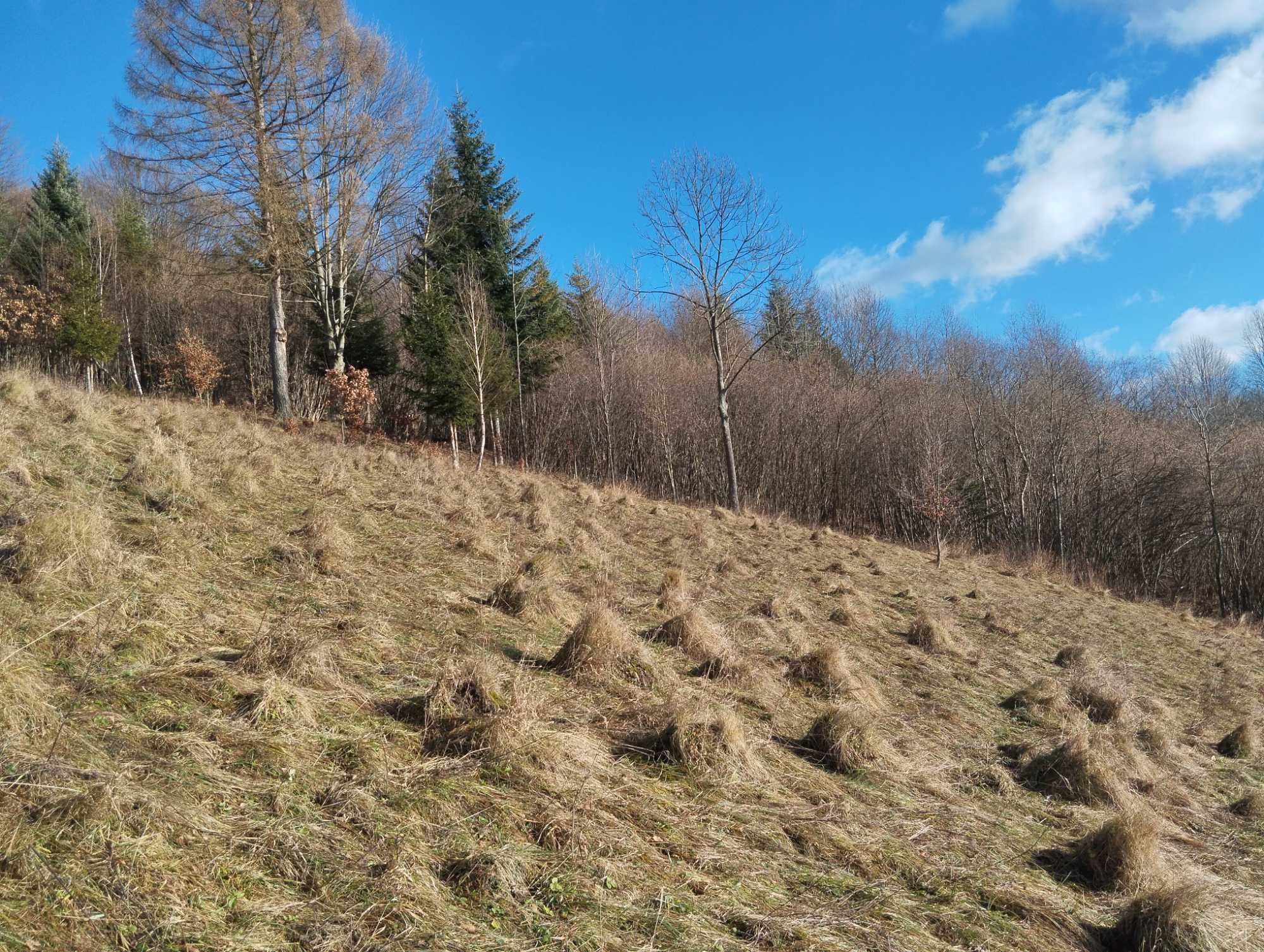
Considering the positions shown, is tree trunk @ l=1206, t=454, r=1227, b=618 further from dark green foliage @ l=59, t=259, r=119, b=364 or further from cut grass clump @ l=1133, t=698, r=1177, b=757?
dark green foliage @ l=59, t=259, r=119, b=364

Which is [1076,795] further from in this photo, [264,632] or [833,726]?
[264,632]

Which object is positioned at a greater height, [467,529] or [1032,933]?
[467,529]

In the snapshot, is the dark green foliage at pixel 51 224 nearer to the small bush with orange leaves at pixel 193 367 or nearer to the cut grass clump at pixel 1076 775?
the small bush with orange leaves at pixel 193 367

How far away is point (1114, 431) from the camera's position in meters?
28.4

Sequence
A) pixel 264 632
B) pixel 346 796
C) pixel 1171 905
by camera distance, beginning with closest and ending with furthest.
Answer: pixel 346 796 < pixel 1171 905 < pixel 264 632

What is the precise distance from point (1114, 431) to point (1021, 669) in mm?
24691

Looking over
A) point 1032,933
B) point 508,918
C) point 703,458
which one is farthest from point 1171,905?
point 703,458

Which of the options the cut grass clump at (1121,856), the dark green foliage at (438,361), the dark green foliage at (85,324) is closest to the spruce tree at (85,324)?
the dark green foliage at (85,324)

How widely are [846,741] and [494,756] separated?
253 centimetres

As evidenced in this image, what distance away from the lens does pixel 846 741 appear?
4.90 metres

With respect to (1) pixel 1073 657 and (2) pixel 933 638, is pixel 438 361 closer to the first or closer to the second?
(2) pixel 933 638

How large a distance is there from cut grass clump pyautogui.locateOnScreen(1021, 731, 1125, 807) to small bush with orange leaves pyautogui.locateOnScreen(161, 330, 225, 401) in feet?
70.9

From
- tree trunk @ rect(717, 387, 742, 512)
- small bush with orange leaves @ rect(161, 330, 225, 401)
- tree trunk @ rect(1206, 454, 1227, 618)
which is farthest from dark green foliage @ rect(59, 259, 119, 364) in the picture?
tree trunk @ rect(1206, 454, 1227, 618)

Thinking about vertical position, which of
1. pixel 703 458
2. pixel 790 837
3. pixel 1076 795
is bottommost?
pixel 1076 795
